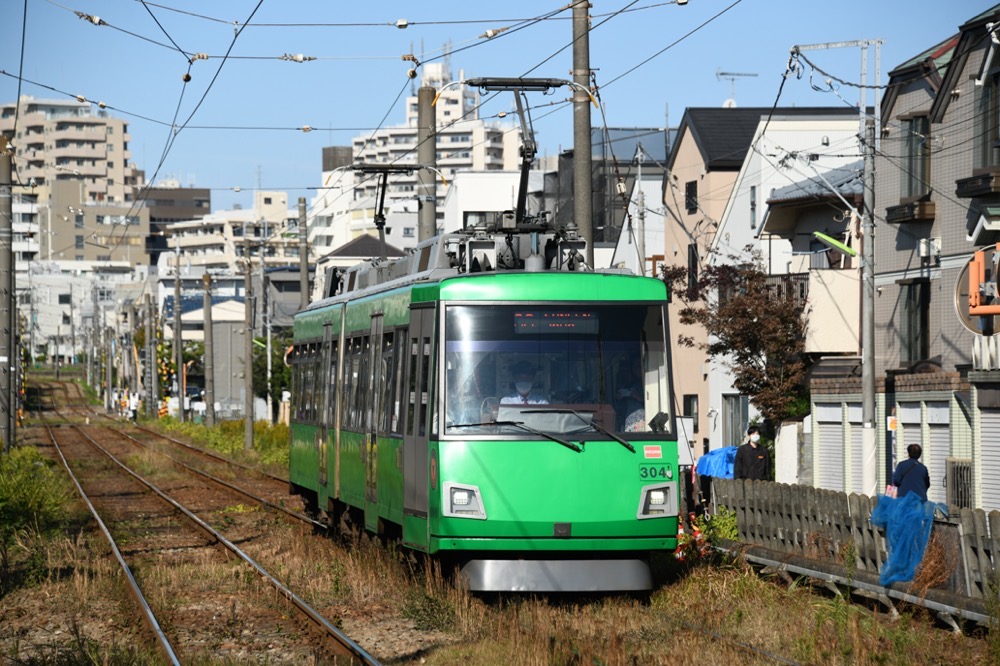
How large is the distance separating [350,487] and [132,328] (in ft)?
244

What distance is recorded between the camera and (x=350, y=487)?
16.8 metres

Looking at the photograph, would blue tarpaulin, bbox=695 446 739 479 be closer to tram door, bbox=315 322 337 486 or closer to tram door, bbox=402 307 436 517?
tram door, bbox=315 322 337 486

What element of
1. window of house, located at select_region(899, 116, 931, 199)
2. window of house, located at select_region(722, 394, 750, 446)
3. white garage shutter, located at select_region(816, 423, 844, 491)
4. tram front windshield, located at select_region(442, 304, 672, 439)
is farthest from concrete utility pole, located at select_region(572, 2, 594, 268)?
window of house, located at select_region(722, 394, 750, 446)

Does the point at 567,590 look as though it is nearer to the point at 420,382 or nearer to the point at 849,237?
the point at 420,382

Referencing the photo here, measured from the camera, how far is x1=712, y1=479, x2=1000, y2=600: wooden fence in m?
11.7

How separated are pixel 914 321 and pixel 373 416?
19.6 meters

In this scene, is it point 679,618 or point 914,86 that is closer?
point 679,618

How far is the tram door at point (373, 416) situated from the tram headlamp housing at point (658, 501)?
337cm

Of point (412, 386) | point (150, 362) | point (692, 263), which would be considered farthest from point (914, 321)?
point (150, 362)

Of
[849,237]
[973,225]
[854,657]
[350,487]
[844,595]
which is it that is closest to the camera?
[854,657]

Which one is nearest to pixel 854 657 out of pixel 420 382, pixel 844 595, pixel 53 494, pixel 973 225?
pixel 844 595

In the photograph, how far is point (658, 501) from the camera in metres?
13.0

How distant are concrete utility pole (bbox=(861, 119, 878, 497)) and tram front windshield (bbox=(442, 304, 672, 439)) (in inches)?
594

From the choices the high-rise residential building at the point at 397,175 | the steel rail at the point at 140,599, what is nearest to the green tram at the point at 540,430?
the steel rail at the point at 140,599
